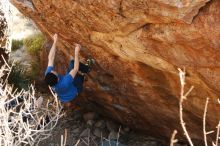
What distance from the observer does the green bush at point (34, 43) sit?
11781 millimetres

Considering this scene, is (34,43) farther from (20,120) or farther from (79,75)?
(20,120)

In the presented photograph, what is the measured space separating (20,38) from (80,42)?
7.04m

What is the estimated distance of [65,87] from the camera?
6.60 metres

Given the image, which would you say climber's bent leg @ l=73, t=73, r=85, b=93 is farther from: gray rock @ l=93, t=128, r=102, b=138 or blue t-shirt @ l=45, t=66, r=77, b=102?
gray rock @ l=93, t=128, r=102, b=138

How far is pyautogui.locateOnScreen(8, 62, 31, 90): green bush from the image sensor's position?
34.0ft

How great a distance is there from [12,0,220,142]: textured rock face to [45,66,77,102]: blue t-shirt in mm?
586

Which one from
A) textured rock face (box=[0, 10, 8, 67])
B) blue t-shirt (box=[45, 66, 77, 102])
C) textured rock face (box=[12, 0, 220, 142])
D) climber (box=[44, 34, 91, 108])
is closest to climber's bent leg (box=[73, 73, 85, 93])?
climber (box=[44, 34, 91, 108])

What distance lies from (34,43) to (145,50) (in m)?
7.11

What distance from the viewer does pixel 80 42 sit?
22.0 ft

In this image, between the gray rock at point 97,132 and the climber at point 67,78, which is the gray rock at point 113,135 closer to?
the gray rock at point 97,132

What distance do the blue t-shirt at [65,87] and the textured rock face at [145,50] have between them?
0.59 metres

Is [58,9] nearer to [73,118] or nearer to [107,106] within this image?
[107,106]

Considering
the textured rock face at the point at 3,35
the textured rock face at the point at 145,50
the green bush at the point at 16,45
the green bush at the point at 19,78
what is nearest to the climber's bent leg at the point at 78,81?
the textured rock face at the point at 145,50

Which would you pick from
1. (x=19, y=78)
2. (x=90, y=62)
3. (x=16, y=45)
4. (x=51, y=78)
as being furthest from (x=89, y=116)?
(x=16, y=45)
